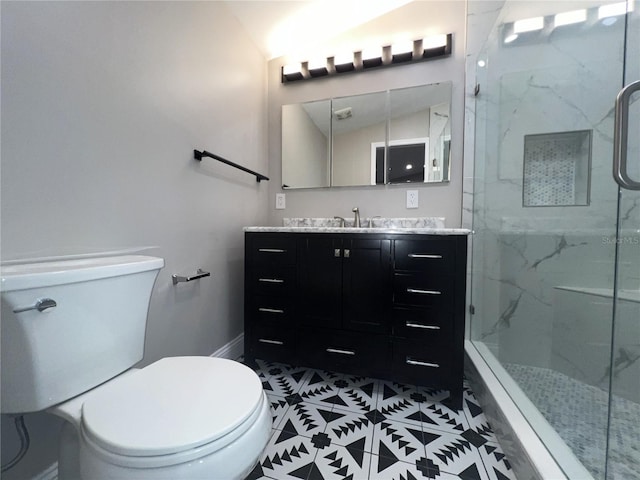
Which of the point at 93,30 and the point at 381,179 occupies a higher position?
the point at 93,30

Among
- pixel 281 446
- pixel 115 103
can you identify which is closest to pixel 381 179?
pixel 115 103

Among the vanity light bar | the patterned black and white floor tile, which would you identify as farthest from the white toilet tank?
the vanity light bar

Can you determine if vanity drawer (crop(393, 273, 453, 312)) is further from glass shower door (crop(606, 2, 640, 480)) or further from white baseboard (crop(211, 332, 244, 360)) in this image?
white baseboard (crop(211, 332, 244, 360))

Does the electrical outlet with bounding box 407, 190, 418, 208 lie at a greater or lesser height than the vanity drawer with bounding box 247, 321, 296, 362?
greater

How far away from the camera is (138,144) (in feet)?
3.37

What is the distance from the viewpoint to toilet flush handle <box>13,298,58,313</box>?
1.85ft

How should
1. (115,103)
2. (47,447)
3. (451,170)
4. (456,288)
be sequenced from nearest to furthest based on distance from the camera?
(47,447) < (115,103) < (456,288) < (451,170)

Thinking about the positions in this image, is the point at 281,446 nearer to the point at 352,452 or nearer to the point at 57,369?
the point at 352,452

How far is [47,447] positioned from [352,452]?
98 cm

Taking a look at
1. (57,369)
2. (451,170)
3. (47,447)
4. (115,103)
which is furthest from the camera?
(451,170)

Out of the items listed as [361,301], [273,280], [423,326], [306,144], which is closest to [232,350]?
[273,280]

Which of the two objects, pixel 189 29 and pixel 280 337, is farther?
pixel 280 337

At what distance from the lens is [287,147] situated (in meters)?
1.98

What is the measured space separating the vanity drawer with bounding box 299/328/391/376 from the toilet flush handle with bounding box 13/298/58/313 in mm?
1002
